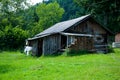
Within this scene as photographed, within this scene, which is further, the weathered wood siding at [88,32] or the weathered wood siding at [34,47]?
the weathered wood siding at [34,47]

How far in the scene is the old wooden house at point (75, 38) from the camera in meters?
29.9

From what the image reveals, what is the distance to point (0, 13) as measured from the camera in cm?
5103

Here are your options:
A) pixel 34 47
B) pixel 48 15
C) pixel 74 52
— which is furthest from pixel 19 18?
pixel 74 52

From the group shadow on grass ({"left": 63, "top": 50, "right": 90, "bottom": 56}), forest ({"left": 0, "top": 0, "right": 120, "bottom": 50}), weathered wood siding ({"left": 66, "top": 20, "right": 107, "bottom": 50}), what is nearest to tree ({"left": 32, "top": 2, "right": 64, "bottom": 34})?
forest ({"left": 0, "top": 0, "right": 120, "bottom": 50})

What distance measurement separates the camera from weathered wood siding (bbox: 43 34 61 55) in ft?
107

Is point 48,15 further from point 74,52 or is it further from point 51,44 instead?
point 74,52

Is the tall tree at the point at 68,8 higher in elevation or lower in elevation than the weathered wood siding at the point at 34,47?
higher

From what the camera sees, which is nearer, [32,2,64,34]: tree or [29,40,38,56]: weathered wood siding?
[29,40,38,56]: weathered wood siding

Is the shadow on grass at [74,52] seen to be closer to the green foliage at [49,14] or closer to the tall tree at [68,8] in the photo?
the green foliage at [49,14]

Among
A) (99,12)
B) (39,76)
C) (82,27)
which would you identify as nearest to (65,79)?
(39,76)

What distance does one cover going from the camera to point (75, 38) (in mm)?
30234

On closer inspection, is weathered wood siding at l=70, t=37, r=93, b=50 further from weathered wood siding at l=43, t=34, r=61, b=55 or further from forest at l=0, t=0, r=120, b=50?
forest at l=0, t=0, r=120, b=50

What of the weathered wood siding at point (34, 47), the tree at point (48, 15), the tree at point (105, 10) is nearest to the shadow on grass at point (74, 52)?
the weathered wood siding at point (34, 47)

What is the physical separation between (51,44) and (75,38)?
386 cm
